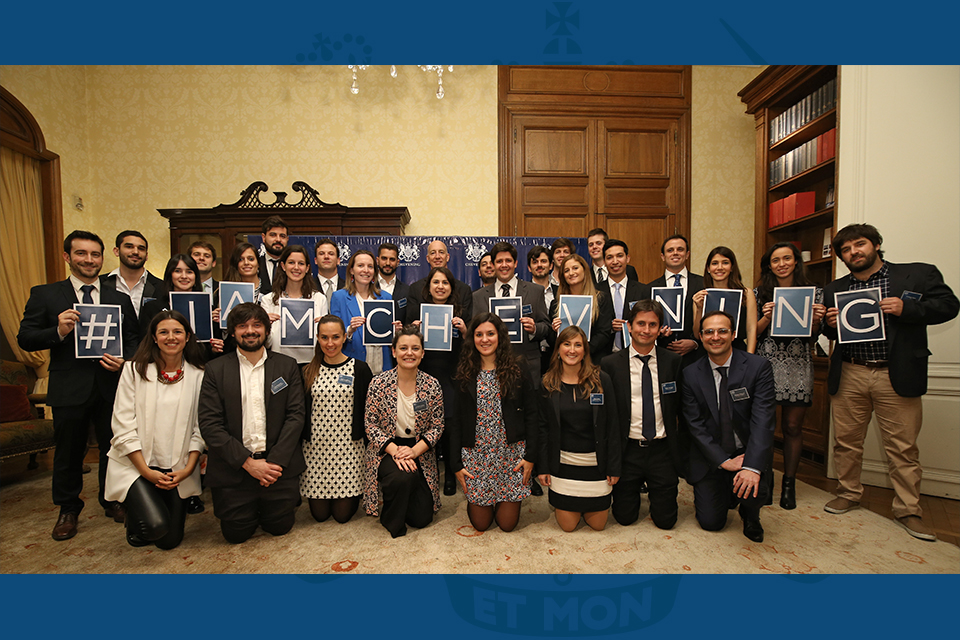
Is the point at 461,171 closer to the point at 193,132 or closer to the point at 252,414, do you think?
the point at 193,132

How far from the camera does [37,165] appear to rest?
5.82 metres

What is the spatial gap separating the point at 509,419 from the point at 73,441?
2783mm

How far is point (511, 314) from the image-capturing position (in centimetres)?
334

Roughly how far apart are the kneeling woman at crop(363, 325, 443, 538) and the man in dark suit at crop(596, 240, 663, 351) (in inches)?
59.8

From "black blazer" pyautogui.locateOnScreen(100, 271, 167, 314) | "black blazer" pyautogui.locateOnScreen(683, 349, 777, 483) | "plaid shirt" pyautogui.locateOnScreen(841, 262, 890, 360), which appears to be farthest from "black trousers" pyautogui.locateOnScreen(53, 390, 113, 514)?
"plaid shirt" pyautogui.locateOnScreen(841, 262, 890, 360)

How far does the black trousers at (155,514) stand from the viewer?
2.61 m

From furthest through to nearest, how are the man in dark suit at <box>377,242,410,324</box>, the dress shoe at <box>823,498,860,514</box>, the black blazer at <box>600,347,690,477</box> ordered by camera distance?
the man in dark suit at <box>377,242,410,324</box> < the dress shoe at <box>823,498,860,514</box> < the black blazer at <box>600,347,690,477</box>

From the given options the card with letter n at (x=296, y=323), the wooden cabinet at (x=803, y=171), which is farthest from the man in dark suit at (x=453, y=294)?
the wooden cabinet at (x=803, y=171)

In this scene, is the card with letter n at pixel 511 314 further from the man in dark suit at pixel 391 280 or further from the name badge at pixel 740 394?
the name badge at pixel 740 394

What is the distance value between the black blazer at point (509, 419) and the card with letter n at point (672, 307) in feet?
3.72

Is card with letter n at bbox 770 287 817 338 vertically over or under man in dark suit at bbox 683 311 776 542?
over

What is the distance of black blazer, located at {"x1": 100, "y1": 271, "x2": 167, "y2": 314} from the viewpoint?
314cm

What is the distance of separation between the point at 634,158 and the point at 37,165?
25.4 feet

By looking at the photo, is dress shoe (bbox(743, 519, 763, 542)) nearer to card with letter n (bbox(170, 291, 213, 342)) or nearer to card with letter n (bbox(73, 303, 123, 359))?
card with letter n (bbox(170, 291, 213, 342))
